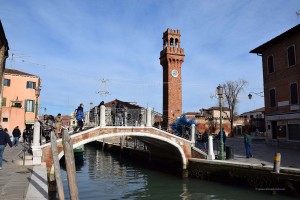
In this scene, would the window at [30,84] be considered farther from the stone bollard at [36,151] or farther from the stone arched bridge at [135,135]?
the stone bollard at [36,151]

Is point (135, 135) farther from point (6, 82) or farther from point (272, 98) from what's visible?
point (6, 82)

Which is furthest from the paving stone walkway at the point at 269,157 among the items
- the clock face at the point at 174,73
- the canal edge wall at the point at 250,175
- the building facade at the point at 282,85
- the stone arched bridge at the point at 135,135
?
the clock face at the point at 174,73

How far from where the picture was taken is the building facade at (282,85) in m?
18.7

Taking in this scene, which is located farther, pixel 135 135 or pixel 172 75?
pixel 172 75

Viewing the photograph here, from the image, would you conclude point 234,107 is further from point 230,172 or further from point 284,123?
point 230,172

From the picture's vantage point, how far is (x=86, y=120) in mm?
18500

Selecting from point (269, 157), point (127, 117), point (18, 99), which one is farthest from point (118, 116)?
point (18, 99)

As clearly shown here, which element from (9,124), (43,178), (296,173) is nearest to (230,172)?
(296,173)

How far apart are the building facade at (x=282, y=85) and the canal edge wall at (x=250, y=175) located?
Result: 25.6ft

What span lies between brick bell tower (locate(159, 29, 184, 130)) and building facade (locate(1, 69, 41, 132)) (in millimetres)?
15584

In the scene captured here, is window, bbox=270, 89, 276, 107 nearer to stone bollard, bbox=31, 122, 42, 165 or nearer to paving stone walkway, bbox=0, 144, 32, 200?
stone bollard, bbox=31, 122, 42, 165

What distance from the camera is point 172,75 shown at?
3778 cm

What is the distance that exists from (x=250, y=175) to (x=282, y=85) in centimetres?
1065

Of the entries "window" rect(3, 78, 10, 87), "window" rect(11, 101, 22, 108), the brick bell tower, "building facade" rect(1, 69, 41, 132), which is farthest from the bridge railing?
the brick bell tower
